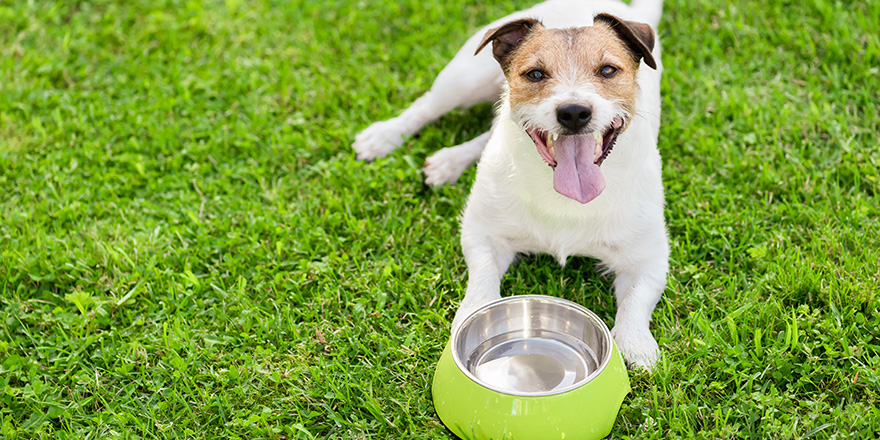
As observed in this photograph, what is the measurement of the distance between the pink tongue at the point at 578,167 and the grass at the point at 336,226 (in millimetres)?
A: 688

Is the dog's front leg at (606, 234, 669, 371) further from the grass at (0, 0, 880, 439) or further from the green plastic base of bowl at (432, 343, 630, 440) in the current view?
the green plastic base of bowl at (432, 343, 630, 440)

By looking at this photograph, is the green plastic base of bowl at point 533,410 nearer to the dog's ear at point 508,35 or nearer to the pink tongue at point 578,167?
the pink tongue at point 578,167

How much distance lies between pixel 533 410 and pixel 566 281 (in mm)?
1166

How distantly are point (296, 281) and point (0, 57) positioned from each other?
3438 mm

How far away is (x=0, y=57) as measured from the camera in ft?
19.3

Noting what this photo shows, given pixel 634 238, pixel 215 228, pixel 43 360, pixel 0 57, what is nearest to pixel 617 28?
pixel 634 238

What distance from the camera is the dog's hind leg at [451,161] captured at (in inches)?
180

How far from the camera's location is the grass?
3391 mm

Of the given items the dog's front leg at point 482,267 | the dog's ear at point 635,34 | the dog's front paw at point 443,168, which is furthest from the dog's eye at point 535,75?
the dog's front paw at point 443,168

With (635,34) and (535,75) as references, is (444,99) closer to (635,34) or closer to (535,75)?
(535,75)

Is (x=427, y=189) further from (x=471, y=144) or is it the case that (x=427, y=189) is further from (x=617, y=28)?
(x=617, y=28)

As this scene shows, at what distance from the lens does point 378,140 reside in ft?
16.0

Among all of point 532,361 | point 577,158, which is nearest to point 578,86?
point 577,158

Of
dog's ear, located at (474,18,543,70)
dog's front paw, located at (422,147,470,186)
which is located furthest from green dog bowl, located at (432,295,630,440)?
dog's front paw, located at (422,147,470,186)
